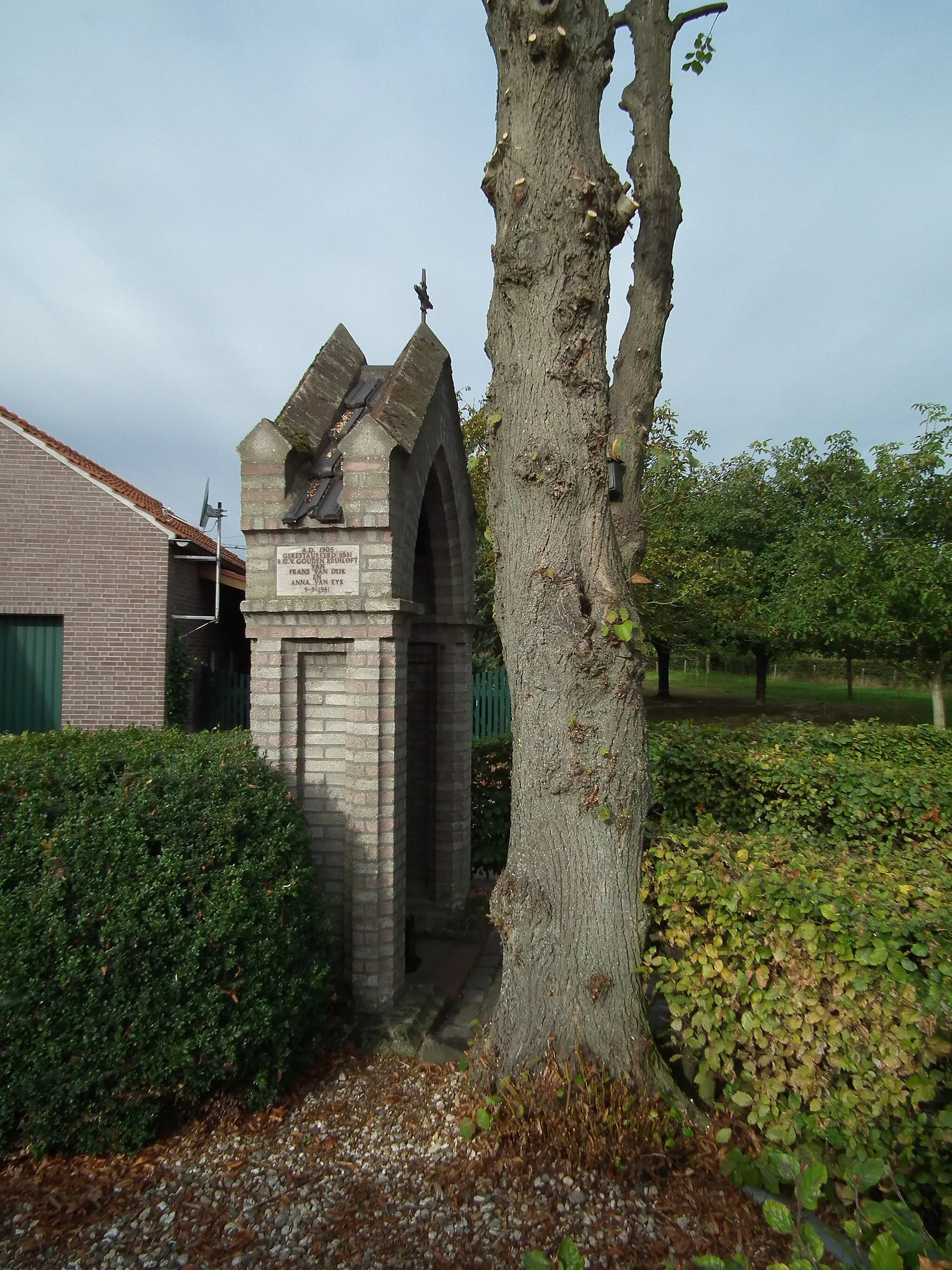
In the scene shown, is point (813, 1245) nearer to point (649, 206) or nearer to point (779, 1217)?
point (779, 1217)

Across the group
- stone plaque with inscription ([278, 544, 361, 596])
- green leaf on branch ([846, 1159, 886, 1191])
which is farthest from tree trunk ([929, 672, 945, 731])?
green leaf on branch ([846, 1159, 886, 1191])

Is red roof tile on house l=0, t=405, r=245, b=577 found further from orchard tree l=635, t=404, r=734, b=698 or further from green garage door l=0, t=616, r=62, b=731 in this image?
orchard tree l=635, t=404, r=734, b=698

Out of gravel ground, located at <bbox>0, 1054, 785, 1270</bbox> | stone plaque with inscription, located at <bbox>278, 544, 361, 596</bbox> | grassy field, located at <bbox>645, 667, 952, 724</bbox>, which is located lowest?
gravel ground, located at <bbox>0, 1054, 785, 1270</bbox>

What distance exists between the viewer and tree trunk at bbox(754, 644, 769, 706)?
2536 cm

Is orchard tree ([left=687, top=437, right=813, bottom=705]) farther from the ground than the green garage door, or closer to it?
farther from the ground

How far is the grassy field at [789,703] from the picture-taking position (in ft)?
81.4

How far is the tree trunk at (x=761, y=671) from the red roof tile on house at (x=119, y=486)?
19206mm

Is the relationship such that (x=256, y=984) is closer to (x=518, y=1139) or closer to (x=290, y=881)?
(x=290, y=881)

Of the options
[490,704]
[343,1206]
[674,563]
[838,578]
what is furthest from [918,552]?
[343,1206]

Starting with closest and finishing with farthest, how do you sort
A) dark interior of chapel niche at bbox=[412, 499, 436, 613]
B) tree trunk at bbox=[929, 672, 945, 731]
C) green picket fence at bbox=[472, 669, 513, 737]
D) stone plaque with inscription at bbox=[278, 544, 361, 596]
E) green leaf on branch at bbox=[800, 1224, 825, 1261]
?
green leaf on branch at bbox=[800, 1224, 825, 1261], stone plaque with inscription at bbox=[278, 544, 361, 596], dark interior of chapel niche at bbox=[412, 499, 436, 613], green picket fence at bbox=[472, 669, 513, 737], tree trunk at bbox=[929, 672, 945, 731]

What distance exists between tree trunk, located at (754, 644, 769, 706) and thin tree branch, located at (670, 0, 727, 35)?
21915mm

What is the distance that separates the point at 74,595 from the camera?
11.7 meters

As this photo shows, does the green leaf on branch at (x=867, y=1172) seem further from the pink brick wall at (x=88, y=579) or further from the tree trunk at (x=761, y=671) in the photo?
the tree trunk at (x=761, y=671)

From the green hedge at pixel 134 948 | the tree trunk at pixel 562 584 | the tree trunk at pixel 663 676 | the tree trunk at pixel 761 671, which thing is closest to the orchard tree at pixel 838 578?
the tree trunk at pixel 761 671
